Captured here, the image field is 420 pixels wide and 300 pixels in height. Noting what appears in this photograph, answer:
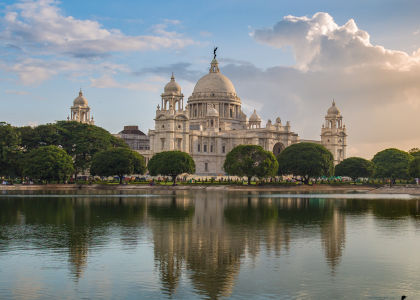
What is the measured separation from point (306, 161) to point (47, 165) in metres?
48.4

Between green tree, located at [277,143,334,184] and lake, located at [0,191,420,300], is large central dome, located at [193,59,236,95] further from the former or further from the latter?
lake, located at [0,191,420,300]

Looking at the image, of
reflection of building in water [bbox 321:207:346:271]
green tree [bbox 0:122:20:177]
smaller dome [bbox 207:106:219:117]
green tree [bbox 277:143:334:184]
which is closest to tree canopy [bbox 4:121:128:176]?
green tree [bbox 0:122:20:177]

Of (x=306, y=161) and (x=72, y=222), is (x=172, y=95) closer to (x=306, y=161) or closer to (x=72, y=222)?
(x=306, y=161)

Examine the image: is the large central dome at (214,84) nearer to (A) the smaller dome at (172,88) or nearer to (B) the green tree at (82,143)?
(A) the smaller dome at (172,88)

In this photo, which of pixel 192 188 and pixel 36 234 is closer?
pixel 36 234

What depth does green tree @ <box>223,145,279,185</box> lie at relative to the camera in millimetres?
108812

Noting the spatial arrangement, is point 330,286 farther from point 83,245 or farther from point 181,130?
point 181,130

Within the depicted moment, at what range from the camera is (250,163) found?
10900cm

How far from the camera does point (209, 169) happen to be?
15325cm

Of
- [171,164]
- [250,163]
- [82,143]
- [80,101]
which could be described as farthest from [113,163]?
[80,101]

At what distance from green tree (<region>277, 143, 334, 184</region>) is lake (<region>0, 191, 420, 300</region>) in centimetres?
6759

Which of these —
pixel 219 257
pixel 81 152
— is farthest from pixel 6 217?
pixel 81 152

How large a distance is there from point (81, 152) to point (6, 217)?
230 ft

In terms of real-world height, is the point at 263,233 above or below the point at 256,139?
below
